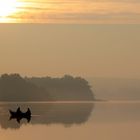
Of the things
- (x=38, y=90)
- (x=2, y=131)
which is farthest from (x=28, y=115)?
(x=38, y=90)

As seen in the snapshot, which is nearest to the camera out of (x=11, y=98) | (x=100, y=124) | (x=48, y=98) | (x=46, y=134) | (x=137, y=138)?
(x=137, y=138)

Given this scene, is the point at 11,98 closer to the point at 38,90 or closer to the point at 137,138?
the point at 38,90

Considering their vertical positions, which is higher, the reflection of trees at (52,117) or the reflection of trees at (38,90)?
the reflection of trees at (38,90)

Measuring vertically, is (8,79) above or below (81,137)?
above

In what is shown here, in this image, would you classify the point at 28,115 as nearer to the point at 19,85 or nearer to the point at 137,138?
the point at 137,138

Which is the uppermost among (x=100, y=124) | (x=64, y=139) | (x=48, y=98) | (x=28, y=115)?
(x=48, y=98)

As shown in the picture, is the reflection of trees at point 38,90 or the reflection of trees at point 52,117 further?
the reflection of trees at point 38,90

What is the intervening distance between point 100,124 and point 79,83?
151ft

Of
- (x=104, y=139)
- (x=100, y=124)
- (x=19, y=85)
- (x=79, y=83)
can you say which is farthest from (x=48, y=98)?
(x=104, y=139)

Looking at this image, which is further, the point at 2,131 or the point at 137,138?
the point at 2,131

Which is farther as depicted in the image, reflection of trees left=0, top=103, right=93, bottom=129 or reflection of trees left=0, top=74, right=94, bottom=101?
reflection of trees left=0, top=74, right=94, bottom=101

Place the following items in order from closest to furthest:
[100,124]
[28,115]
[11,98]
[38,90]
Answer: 1. [100,124]
2. [28,115]
3. [11,98]
4. [38,90]

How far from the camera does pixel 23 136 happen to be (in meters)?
19.4

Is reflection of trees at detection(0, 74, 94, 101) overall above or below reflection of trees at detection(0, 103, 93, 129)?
above
